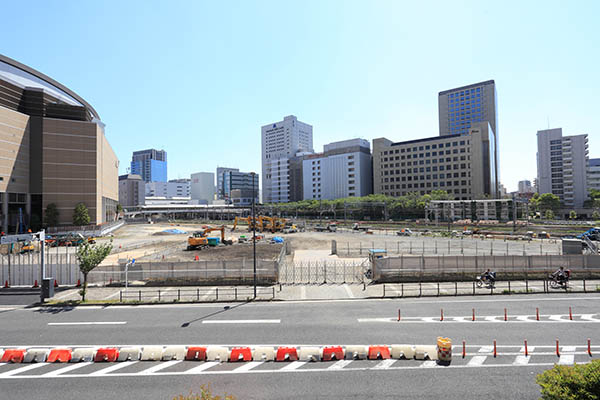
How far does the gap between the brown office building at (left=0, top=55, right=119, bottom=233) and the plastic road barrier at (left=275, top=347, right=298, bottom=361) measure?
77902mm

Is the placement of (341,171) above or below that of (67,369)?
above

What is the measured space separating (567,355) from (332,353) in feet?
34.8

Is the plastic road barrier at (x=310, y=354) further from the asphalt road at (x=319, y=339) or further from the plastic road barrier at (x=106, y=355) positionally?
the plastic road barrier at (x=106, y=355)

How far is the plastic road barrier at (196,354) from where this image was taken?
45.6 ft

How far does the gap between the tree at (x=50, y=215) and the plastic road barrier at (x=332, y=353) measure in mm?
80960

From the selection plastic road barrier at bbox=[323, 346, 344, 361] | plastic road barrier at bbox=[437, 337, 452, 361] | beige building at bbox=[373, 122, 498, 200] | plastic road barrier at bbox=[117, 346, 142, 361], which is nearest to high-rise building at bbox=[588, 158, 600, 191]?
beige building at bbox=[373, 122, 498, 200]

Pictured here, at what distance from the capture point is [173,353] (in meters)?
14.0

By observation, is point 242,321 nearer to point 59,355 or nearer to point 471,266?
point 59,355

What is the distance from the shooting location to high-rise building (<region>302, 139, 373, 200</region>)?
Result: 6614 inches

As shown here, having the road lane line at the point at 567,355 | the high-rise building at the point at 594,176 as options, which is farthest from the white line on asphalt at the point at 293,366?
the high-rise building at the point at 594,176

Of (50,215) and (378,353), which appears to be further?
(50,215)

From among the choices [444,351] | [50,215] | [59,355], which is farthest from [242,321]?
[50,215]

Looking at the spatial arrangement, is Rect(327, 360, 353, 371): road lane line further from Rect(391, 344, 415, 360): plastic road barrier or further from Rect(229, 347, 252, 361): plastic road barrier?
Rect(229, 347, 252, 361): plastic road barrier

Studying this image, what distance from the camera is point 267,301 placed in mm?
24016
